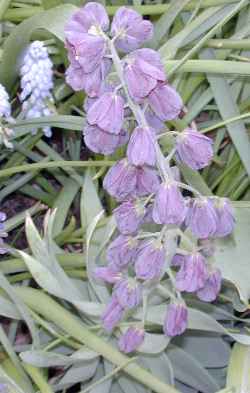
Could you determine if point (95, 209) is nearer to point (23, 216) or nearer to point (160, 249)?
point (23, 216)

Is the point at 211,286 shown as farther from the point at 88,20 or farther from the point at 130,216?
the point at 88,20

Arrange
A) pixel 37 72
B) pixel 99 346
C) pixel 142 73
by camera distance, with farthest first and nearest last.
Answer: pixel 37 72, pixel 99 346, pixel 142 73

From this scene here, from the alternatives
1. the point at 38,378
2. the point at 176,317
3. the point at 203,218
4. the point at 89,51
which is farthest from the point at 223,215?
the point at 38,378

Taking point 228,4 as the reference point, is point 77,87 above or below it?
above

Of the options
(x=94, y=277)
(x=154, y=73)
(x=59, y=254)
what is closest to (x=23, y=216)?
(x=59, y=254)

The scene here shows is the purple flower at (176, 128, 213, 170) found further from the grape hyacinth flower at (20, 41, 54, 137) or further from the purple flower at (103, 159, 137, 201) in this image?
the grape hyacinth flower at (20, 41, 54, 137)
